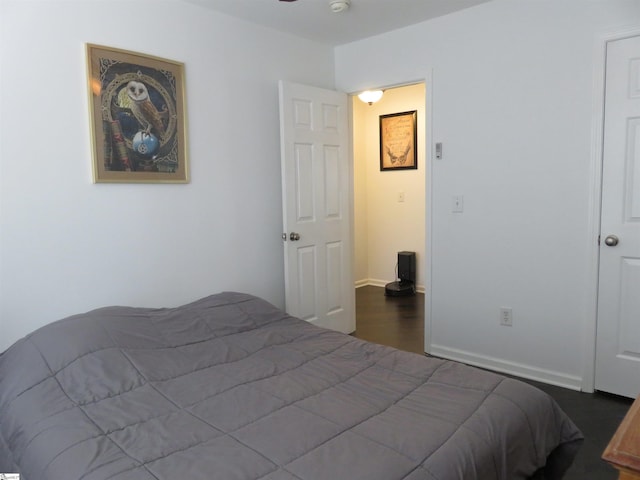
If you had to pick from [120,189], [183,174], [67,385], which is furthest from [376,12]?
[67,385]

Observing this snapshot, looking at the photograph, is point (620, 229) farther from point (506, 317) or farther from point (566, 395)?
point (566, 395)

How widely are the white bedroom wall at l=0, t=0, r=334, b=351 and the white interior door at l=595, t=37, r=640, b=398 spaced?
2.11 m

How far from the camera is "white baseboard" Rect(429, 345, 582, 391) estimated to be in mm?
2824

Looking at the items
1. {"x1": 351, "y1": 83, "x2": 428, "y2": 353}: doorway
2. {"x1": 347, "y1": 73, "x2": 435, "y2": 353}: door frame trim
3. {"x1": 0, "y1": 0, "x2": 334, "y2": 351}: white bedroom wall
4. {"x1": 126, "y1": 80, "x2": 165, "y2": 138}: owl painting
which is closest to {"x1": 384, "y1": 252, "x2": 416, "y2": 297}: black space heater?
{"x1": 351, "y1": 83, "x2": 428, "y2": 353}: doorway

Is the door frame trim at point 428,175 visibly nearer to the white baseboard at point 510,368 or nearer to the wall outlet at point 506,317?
the white baseboard at point 510,368

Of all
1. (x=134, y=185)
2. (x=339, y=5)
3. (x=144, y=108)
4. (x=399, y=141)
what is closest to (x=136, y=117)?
→ (x=144, y=108)

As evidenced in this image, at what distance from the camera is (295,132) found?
3340mm

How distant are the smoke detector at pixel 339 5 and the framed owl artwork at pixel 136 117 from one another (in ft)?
3.36

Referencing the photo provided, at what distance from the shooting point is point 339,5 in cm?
283

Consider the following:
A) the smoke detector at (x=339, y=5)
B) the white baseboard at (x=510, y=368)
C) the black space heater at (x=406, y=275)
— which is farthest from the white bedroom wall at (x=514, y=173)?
the black space heater at (x=406, y=275)

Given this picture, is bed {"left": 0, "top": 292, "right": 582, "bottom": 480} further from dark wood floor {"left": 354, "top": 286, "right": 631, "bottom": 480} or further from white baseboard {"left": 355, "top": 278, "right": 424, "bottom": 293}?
white baseboard {"left": 355, "top": 278, "right": 424, "bottom": 293}

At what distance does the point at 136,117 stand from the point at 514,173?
7.77ft

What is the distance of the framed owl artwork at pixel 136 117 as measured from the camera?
245cm

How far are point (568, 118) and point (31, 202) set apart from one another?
302cm
